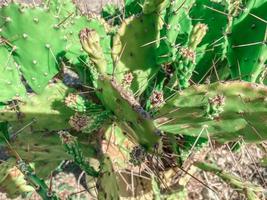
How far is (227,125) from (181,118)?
0.51 feet

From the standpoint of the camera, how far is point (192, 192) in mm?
2689

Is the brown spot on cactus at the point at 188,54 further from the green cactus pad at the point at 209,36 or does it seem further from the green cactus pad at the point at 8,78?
the green cactus pad at the point at 8,78

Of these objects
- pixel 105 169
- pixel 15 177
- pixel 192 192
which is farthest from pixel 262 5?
pixel 15 177

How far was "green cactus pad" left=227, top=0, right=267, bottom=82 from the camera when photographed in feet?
6.31

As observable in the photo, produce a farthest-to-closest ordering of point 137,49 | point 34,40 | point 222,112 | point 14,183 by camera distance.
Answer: point 14,183
point 137,49
point 34,40
point 222,112

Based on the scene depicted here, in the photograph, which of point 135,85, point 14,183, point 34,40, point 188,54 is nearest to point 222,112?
point 188,54

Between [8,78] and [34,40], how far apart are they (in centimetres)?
19

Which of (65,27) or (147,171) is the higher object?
(65,27)

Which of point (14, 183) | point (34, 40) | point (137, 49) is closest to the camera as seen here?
point (34, 40)

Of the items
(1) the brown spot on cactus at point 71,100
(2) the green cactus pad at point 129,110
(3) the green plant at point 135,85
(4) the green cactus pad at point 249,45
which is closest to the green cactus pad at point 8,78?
(3) the green plant at point 135,85

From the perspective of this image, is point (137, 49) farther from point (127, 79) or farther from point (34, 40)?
point (34, 40)

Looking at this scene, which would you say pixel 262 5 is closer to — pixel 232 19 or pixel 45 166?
pixel 232 19

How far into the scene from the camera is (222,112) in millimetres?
1736

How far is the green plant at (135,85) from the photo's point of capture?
5.75 feet
